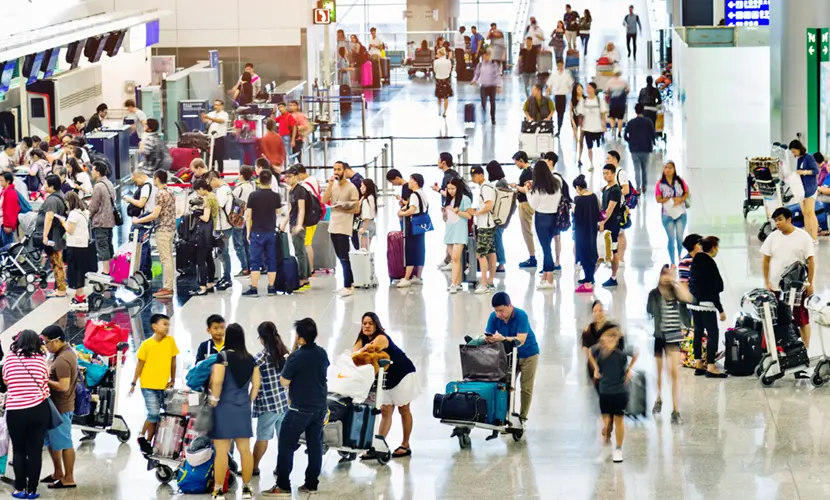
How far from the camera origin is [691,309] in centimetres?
1212

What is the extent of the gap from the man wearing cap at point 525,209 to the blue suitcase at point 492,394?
6.10 metres

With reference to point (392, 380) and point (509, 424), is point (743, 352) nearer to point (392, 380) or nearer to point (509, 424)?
point (509, 424)

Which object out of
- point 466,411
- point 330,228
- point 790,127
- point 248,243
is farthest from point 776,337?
point 790,127

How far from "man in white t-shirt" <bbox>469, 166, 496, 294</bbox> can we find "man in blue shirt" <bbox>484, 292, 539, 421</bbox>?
4.57 meters

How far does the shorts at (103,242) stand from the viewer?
16.4 meters

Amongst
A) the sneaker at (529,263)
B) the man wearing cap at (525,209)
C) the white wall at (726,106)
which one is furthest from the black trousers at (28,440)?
the white wall at (726,106)

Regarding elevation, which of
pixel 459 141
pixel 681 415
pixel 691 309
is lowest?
pixel 681 415

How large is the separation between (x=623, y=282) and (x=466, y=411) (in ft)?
19.9

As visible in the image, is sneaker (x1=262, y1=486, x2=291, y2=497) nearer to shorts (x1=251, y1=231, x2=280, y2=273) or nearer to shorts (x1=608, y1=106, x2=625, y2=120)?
shorts (x1=251, y1=231, x2=280, y2=273)

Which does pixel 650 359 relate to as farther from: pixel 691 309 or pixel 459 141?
pixel 459 141

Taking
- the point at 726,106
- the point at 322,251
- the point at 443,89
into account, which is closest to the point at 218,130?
the point at 322,251

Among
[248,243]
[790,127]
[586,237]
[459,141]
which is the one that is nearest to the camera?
[586,237]

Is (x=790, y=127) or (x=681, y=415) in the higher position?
(x=790, y=127)

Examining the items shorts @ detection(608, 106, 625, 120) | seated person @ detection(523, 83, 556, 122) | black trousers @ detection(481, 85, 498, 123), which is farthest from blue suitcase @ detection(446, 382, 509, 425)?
black trousers @ detection(481, 85, 498, 123)
